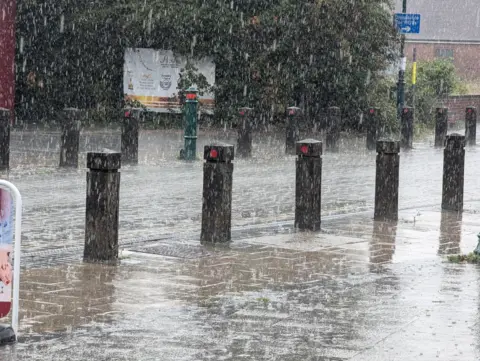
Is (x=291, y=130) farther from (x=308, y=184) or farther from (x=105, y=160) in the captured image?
(x=105, y=160)

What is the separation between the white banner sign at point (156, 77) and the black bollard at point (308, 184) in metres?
16.9

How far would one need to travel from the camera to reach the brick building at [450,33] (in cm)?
6925

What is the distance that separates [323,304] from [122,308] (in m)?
1.40

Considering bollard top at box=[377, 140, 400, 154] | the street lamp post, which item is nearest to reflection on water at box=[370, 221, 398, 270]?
bollard top at box=[377, 140, 400, 154]

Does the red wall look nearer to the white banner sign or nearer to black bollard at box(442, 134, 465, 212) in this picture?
the white banner sign

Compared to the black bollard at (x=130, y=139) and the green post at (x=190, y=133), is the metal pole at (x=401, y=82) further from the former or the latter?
Answer: the black bollard at (x=130, y=139)

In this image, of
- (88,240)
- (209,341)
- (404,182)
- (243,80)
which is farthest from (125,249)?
(243,80)

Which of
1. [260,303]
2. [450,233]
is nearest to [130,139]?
[450,233]

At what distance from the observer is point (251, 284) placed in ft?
29.0

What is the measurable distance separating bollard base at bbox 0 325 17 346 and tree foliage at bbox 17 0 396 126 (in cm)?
2181

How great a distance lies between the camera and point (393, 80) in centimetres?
3303

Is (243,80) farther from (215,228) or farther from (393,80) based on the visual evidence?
(215,228)

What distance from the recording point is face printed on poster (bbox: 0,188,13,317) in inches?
264

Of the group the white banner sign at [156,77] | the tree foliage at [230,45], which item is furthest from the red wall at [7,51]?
the white banner sign at [156,77]
